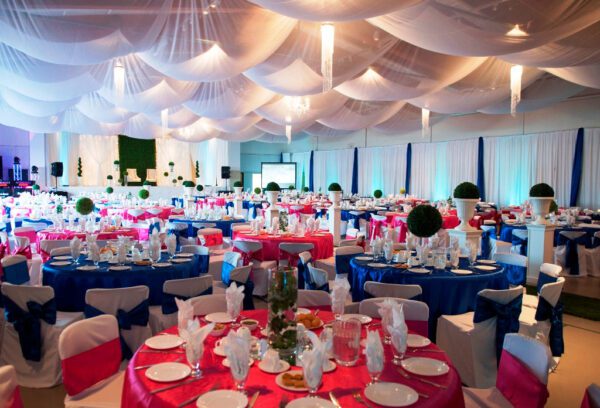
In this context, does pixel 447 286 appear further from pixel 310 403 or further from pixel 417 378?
pixel 310 403

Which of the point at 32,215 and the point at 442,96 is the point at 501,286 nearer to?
the point at 442,96

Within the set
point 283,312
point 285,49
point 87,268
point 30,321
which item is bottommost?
point 30,321

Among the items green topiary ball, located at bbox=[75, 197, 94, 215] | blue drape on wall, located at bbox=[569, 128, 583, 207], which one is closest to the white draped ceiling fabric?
green topiary ball, located at bbox=[75, 197, 94, 215]

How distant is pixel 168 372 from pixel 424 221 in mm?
3348

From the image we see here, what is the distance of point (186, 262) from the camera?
4.90m

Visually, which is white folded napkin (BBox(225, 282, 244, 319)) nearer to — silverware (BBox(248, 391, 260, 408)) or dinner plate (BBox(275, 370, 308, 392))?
dinner plate (BBox(275, 370, 308, 392))

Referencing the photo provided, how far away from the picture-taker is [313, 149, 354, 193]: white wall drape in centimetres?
2177

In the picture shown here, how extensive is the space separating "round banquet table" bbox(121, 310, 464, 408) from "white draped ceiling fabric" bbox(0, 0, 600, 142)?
3617mm

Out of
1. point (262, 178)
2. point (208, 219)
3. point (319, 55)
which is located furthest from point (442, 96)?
point (262, 178)

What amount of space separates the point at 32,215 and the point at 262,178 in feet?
50.3

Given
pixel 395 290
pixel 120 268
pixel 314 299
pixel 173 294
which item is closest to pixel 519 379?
pixel 395 290

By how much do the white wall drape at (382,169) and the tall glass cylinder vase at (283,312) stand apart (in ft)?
56.8

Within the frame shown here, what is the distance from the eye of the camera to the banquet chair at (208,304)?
3.29m

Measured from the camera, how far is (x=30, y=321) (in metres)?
3.78
